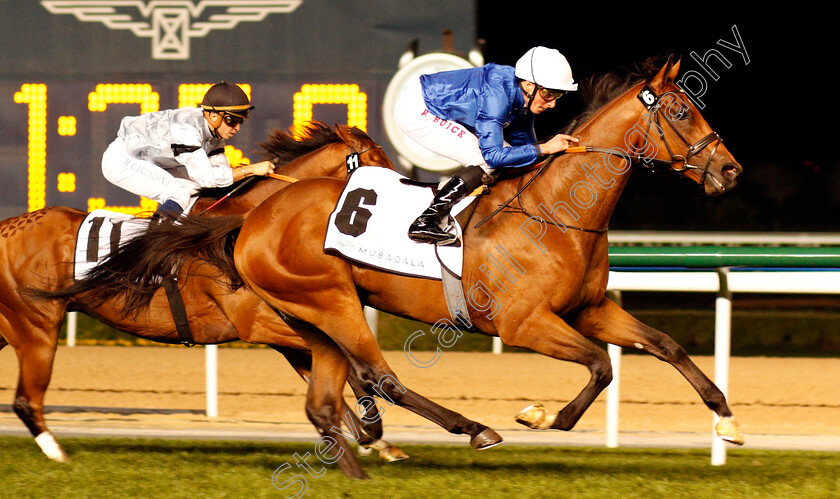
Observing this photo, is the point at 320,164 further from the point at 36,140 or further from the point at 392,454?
the point at 36,140

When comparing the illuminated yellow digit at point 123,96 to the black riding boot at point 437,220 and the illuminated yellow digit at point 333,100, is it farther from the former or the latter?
the black riding boot at point 437,220

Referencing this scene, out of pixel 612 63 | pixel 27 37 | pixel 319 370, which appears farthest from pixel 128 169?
pixel 612 63

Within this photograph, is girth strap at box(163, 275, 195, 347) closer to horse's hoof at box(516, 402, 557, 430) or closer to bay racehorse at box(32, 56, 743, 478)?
bay racehorse at box(32, 56, 743, 478)

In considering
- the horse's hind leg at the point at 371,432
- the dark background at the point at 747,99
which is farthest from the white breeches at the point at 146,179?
the dark background at the point at 747,99

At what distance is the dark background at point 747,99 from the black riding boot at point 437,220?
634 centimetres

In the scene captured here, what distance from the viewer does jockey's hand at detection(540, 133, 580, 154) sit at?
132 inches

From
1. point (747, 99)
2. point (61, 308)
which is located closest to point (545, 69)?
point (61, 308)

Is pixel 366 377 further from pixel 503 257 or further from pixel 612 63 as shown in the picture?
pixel 612 63

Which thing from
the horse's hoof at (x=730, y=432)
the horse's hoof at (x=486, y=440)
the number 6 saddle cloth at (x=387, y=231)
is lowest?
the horse's hoof at (x=486, y=440)

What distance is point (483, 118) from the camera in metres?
3.37

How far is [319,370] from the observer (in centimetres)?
354

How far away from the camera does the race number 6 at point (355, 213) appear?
3.37 meters

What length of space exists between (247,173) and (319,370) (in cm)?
93

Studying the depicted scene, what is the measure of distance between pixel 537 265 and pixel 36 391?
1777 mm
